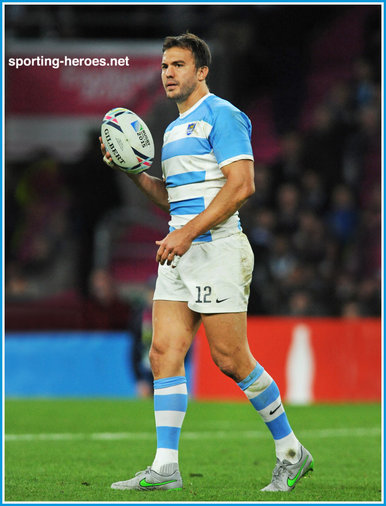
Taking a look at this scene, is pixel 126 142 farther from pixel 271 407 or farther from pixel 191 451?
pixel 191 451

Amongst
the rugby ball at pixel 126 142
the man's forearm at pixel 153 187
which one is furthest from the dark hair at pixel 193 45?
the man's forearm at pixel 153 187

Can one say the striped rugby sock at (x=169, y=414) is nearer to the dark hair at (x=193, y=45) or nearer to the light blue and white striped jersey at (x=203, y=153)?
the light blue and white striped jersey at (x=203, y=153)

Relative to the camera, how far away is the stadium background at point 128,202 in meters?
13.1

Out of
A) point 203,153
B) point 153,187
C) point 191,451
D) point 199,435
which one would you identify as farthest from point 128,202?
point 203,153

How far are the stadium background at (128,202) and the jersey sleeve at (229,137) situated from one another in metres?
7.36

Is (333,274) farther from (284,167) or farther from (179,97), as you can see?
(179,97)

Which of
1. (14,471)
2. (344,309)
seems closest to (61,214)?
(344,309)

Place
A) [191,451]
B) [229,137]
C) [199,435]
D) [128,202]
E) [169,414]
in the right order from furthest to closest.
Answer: [128,202], [199,435], [191,451], [169,414], [229,137]

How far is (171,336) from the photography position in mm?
5719

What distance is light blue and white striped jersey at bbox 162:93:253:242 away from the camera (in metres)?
5.60

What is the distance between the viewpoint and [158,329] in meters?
5.77

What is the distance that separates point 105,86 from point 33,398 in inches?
237

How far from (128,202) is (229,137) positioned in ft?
34.5

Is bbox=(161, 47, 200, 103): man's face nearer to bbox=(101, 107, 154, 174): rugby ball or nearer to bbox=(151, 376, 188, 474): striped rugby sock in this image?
bbox=(101, 107, 154, 174): rugby ball
